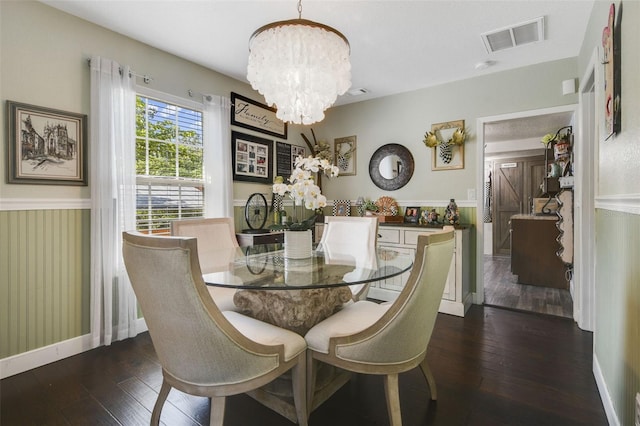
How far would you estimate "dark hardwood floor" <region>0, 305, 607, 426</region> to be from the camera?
5.35 ft

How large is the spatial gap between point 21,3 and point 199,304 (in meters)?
2.54

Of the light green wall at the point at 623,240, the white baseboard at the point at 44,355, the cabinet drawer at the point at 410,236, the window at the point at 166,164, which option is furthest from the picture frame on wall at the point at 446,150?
the white baseboard at the point at 44,355

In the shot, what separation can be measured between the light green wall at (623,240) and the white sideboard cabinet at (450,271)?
1.34m

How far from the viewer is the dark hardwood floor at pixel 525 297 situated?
3318 millimetres

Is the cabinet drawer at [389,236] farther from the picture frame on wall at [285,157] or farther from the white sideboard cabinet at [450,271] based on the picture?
the picture frame on wall at [285,157]

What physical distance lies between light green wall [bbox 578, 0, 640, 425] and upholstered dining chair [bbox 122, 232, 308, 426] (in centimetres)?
145

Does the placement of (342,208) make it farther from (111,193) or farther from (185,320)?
(185,320)

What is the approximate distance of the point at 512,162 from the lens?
269 inches

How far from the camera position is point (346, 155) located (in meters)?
4.45

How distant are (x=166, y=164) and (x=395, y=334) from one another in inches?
102

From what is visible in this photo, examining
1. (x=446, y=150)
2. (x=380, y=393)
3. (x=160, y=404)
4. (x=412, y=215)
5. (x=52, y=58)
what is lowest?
(x=380, y=393)

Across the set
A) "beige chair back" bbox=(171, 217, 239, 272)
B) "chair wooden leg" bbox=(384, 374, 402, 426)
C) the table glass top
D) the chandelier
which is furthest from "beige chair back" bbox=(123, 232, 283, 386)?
the chandelier

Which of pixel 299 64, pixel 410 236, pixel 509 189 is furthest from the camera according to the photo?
pixel 509 189

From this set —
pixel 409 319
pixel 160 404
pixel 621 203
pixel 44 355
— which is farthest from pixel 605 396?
pixel 44 355
